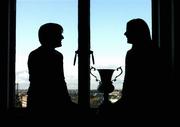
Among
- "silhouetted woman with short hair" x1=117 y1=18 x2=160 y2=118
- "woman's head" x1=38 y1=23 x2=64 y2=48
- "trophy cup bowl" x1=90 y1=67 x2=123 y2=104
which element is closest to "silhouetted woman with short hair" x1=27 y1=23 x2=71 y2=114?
"woman's head" x1=38 y1=23 x2=64 y2=48

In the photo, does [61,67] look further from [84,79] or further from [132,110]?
[132,110]

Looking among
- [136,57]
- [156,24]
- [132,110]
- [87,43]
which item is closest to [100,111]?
[132,110]

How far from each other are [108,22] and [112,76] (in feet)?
1.53

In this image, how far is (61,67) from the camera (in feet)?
10.2

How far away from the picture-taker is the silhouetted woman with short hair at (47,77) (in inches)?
117

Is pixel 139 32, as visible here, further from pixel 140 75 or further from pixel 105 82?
pixel 105 82

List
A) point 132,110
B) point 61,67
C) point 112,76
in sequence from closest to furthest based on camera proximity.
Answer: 1. point 132,110
2. point 61,67
3. point 112,76

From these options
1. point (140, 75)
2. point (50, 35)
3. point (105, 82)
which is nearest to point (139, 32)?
point (140, 75)

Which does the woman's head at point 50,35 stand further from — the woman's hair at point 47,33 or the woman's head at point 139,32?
the woman's head at point 139,32

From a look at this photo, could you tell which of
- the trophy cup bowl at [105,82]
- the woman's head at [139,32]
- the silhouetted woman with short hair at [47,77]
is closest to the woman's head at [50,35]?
the silhouetted woman with short hair at [47,77]

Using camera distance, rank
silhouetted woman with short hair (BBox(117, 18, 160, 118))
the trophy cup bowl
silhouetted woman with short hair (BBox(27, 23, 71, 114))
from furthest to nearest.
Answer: the trophy cup bowl < silhouetted woman with short hair (BBox(27, 23, 71, 114)) < silhouetted woman with short hair (BBox(117, 18, 160, 118))

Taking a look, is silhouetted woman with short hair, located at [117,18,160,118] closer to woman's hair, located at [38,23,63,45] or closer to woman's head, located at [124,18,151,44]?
woman's head, located at [124,18,151,44]

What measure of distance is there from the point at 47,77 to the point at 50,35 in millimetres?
308

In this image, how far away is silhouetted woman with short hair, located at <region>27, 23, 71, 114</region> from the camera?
2984 millimetres
